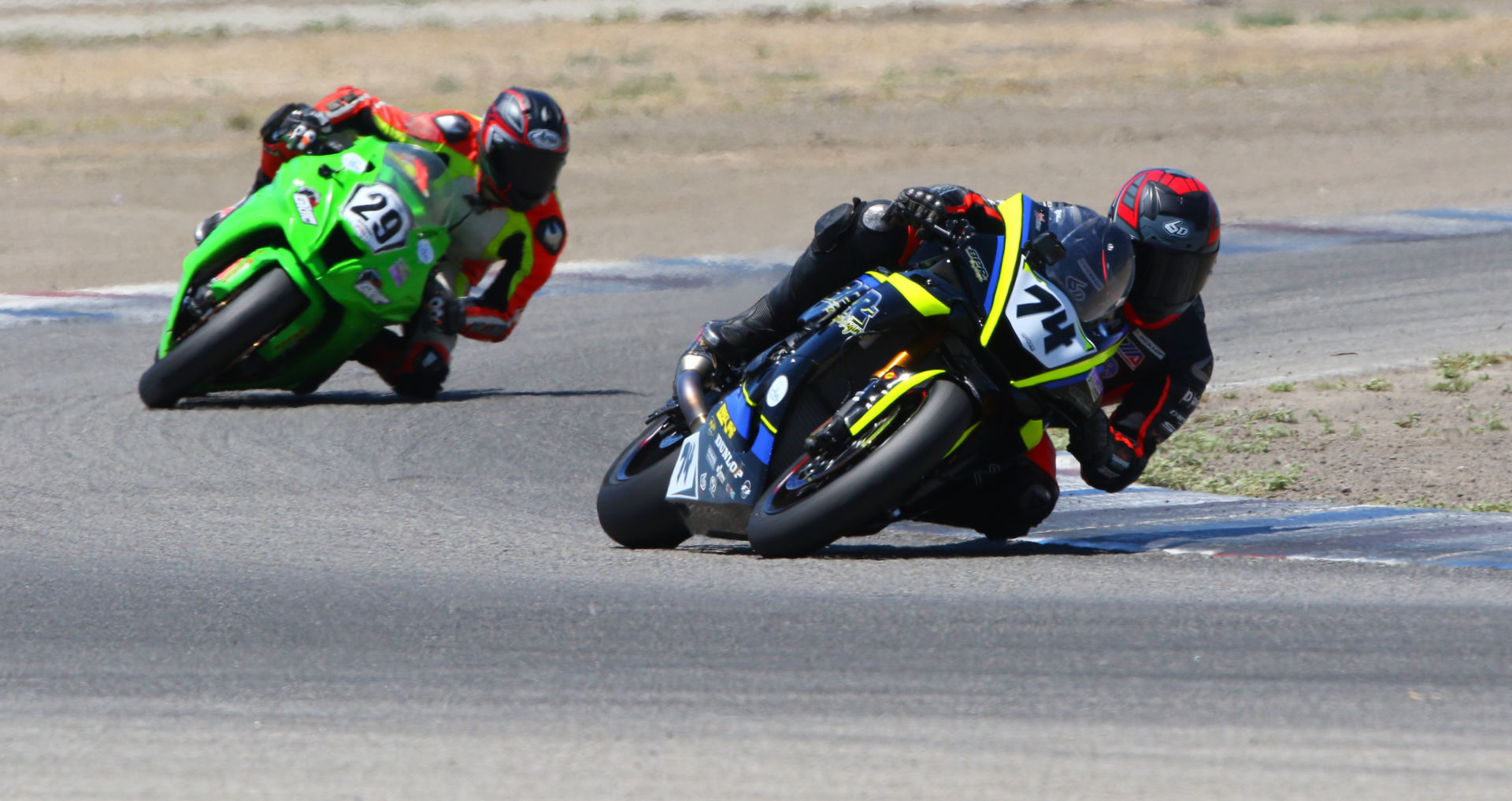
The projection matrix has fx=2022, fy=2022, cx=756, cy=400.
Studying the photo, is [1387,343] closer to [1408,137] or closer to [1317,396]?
[1317,396]

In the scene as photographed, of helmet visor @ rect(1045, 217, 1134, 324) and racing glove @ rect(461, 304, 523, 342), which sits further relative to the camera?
racing glove @ rect(461, 304, 523, 342)

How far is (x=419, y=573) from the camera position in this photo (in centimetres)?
590

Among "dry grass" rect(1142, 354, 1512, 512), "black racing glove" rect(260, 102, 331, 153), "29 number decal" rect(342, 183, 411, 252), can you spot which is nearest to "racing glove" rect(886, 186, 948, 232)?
"dry grass" rect(1142, 354, 1512, 512)

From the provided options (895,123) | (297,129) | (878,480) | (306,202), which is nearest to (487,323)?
(306,202)

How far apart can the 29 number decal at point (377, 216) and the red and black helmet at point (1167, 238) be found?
13.6ft

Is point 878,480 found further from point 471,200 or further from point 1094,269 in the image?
point 471,200

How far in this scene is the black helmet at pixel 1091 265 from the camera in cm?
600

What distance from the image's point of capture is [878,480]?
566 cm

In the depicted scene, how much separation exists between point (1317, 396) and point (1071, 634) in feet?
16.8

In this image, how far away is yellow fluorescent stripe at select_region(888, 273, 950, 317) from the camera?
5938mm

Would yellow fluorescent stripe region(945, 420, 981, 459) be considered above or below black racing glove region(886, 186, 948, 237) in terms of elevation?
below

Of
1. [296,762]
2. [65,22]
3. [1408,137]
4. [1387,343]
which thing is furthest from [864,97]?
[296,762]

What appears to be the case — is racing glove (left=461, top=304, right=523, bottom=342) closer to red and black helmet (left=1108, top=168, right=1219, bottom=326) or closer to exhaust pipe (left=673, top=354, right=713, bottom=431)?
exhaust pipe (left=673, top=354, right=713, bottom=431)

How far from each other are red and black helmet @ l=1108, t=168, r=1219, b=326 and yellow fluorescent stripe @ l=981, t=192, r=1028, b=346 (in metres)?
0.53
